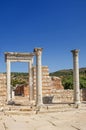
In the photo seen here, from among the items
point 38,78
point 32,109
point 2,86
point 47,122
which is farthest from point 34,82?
point 47,122

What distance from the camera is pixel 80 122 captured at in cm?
1734

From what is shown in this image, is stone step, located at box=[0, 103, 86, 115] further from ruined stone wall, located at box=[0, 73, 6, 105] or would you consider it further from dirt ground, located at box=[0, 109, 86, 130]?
ruined stone wall, located at box=[0, 73, 6, 105]

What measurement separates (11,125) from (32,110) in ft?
18.1

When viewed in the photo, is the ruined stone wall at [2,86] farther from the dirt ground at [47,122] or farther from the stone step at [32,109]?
the dirt ground at [47,122]

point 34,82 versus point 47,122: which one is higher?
point 34,82

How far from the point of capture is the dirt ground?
15820mm

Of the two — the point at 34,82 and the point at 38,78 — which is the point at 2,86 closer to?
the point at 34,82

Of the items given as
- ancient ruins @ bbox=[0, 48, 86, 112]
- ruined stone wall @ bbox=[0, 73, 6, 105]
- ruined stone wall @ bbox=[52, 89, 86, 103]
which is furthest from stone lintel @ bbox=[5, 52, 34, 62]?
ruined stone wall @ bbox=[52, 89, 86, 103]

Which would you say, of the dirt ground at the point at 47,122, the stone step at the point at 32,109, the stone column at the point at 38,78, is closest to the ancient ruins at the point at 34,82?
the stone column at the point at 38,78

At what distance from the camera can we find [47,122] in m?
17.6

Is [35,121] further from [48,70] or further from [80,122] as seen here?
[48,70]

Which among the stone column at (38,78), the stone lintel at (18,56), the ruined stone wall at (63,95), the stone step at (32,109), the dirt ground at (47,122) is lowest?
the dirt ground at (47,122)

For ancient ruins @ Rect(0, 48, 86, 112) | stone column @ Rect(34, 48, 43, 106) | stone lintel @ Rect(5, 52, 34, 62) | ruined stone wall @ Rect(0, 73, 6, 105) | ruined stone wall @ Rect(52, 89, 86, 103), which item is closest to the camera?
stone column @ Rect(34, 48, 43, 106)

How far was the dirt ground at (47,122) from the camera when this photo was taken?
51.9 ft
